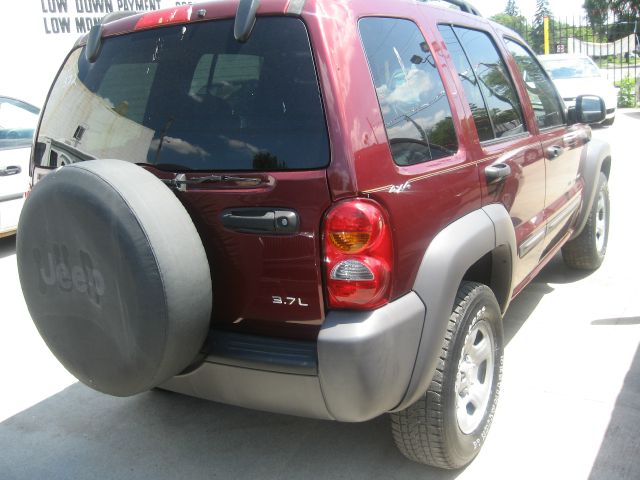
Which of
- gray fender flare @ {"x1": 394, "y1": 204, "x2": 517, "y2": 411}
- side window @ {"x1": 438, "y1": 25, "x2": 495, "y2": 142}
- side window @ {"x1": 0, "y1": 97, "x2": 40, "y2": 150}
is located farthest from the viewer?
side window @ {"x1": 0, "y1": 97, "x2": 40, "y2": 150}

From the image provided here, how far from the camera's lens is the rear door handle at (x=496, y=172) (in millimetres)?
2895

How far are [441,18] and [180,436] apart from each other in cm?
233

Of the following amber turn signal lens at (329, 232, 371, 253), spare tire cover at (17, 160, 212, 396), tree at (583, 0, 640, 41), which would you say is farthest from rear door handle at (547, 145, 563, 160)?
tree at (583, 0, 640, 41)

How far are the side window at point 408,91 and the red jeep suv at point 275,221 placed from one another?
0.01 meters

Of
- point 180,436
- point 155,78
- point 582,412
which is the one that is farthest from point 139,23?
point 582,412

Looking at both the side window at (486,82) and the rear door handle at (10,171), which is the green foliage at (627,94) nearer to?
the rear door handle at (10,171)

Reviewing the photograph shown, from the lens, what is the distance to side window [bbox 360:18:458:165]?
2408 mm

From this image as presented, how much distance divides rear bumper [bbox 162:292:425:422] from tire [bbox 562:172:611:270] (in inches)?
122

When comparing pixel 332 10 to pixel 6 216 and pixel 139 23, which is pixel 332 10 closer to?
pixel 139 23

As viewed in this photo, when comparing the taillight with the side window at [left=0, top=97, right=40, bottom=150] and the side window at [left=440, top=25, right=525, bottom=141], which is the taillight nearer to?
the side window at [left=440, top=25, right=525, bottom=141]

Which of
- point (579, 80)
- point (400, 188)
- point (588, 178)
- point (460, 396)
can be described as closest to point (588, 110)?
point (588, 178)

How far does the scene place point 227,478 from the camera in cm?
286

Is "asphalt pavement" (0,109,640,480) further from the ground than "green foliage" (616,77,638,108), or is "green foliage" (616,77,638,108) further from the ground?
"asphalt pavement" (0,109,640,480)

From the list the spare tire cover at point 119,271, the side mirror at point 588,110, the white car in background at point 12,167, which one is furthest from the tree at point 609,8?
the spare tire cover at point 119,271
